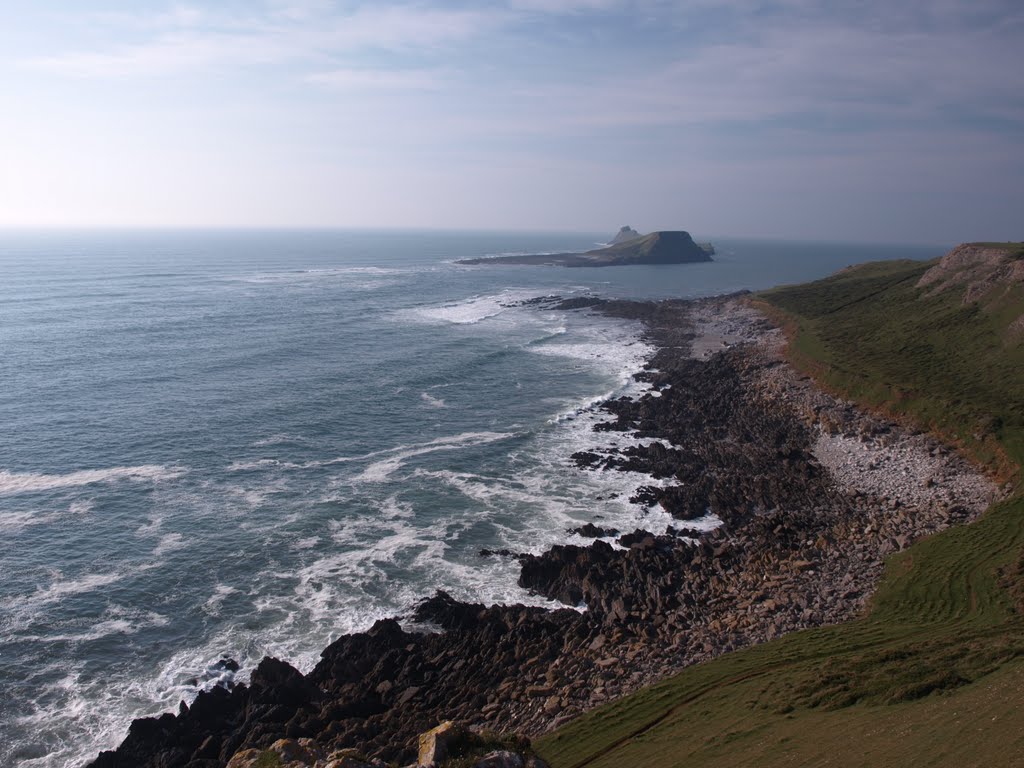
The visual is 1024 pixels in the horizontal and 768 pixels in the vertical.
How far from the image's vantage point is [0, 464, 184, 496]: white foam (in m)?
43.6

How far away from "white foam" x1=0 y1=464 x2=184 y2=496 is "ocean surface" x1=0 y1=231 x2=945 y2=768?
17cm

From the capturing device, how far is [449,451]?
5291 centimetres

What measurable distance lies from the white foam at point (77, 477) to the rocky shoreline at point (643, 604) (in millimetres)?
25292

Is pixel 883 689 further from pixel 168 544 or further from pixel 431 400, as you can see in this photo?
pixel 431 400

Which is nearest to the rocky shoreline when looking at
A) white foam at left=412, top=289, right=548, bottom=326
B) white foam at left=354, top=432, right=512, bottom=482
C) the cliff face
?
white foam at left=354, top=432, right=512, bottom=482

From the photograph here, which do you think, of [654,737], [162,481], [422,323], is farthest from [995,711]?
[422,323]

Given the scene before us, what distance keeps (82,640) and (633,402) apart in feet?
165

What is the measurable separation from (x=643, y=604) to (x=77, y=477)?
4027cm

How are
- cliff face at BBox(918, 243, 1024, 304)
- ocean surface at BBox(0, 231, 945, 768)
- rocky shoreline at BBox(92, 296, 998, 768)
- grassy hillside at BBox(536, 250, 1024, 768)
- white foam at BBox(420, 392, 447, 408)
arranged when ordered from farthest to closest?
1. cliff face at BBox(918, 243, 1024, 304)
2. white foam at BBox(420, 392, 447, 408)
3. ocean surface at BBox(0, 231, 945, 768)
4. rocky shoreline at BBox(92, 296, 998, 768)
5. grassy hillside at BBox(536, 250, 1024, 768)

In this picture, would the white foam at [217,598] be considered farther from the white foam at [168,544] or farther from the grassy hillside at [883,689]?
the grassy hillside at [883,689]

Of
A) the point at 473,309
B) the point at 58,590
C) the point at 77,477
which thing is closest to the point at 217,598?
the point at 58,590

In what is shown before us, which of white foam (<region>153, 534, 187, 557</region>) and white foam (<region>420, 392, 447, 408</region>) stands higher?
white foam (<region>420, 392, 447, 408</region>)

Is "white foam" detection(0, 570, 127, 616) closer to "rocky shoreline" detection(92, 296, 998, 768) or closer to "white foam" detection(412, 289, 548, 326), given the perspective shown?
"rocky shoreline" detection(92, 296, 998, 768)

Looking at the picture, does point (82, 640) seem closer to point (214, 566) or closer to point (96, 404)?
point (214, 566)
